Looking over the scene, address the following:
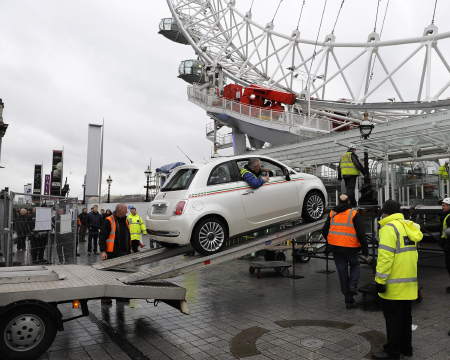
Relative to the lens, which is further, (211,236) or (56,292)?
(211,236)

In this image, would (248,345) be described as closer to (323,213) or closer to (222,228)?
(222,228)

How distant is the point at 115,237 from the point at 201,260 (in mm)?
2375

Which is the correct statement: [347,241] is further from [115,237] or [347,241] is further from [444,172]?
[444,172]

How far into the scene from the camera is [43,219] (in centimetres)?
923

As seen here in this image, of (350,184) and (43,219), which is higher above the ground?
(350,184)

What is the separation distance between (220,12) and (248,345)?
52210mm

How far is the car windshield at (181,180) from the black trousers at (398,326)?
3.85 metres

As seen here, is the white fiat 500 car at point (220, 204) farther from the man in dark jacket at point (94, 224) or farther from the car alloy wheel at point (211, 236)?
the man in dark jacket at point (94, 224)

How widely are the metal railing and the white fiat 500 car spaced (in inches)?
1081

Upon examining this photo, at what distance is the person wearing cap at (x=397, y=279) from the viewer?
4.87 meters

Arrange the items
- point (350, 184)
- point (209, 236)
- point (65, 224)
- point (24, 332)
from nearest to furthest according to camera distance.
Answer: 1. point (24, 332)
2. point (209, 236)
3. point (350, 184)
4. point (65, 224)

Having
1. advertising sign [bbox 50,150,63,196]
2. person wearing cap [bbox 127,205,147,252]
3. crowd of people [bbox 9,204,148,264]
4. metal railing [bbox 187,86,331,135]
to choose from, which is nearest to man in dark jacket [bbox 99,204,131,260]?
crowd of people [bbox 9,204,148,264]

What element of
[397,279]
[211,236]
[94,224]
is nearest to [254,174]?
[211,236]

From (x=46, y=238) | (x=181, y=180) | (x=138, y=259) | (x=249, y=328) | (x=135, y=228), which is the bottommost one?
(x=249, y=328)
